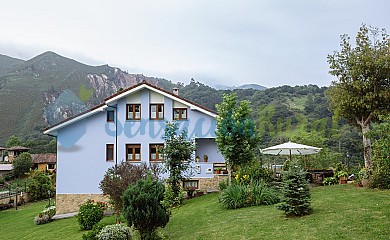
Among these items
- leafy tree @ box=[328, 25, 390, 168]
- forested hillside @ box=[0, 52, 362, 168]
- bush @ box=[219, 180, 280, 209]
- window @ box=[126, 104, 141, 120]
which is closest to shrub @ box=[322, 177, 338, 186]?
leafy tree @ box=[328, 25, 390, 168]

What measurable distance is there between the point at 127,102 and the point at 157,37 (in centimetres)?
1018

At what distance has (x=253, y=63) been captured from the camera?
113 feet

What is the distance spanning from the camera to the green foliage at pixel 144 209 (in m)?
10.8

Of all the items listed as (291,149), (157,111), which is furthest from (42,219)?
(291,149)

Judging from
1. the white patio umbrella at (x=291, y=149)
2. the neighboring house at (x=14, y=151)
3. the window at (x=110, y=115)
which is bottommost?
the white patio umbrella at (x=291, y=149)

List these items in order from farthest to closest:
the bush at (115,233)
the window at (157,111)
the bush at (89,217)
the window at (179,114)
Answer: the window at (179,114) < the window at (157,111) < the bush at (89,217) < the bush at (115,233)

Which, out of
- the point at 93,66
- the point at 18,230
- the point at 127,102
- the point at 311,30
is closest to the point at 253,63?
the point at 311,30

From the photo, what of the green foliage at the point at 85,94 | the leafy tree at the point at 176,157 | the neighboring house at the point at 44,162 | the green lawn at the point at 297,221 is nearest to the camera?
the green lawn at the point at 297,221

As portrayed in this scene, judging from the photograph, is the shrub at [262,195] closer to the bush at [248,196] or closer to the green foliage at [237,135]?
the bush at [248,196]

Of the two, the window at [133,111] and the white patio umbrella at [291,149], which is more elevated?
the window at [133,111]

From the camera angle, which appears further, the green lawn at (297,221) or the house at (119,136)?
the house at (119,136)

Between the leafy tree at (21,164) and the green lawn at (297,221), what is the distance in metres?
35.3

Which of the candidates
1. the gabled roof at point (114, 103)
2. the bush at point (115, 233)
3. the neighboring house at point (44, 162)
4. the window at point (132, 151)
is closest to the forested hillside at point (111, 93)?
the gabled roof at point (114, 103)

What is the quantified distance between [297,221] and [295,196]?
91cm
